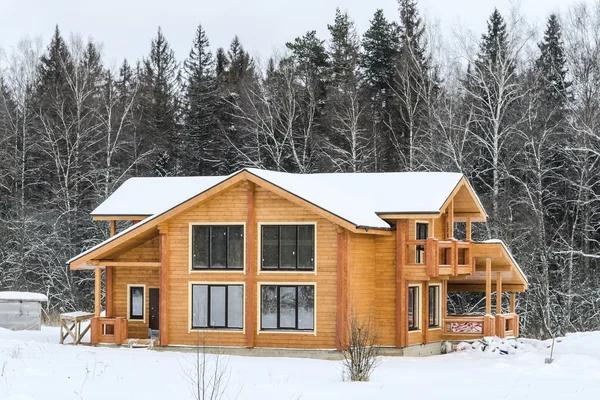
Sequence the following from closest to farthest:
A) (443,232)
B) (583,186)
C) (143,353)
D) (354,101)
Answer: (143,353) < (443,232) < (583,186) < (354,101)

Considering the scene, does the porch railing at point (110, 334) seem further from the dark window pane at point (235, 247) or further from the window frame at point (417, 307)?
the window frame at point (417, 307)

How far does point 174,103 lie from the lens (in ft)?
194

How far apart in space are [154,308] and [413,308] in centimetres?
808

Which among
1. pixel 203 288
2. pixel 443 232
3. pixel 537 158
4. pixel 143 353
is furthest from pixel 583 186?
pixel 143 353

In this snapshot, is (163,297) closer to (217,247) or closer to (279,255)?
(217,247)

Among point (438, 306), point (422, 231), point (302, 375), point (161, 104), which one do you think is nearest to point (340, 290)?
point (422, 231)

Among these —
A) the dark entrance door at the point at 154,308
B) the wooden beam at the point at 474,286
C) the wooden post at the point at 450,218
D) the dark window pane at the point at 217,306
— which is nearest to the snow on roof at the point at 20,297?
the dark entrance door at the point at 154,308

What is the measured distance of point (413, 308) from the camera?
3019 centimetres

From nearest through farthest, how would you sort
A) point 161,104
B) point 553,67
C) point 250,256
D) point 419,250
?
point 250,256, point 419,250, point 553,67, point 161,104

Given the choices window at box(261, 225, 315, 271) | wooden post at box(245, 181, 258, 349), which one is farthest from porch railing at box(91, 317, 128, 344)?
window at box(261, 225, 315, 271)

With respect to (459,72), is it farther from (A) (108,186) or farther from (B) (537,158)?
(A) (108,186)

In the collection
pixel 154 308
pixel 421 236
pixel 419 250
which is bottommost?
pixel 154 308

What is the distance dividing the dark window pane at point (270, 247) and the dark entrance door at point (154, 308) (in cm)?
436

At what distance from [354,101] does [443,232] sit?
1631cm
